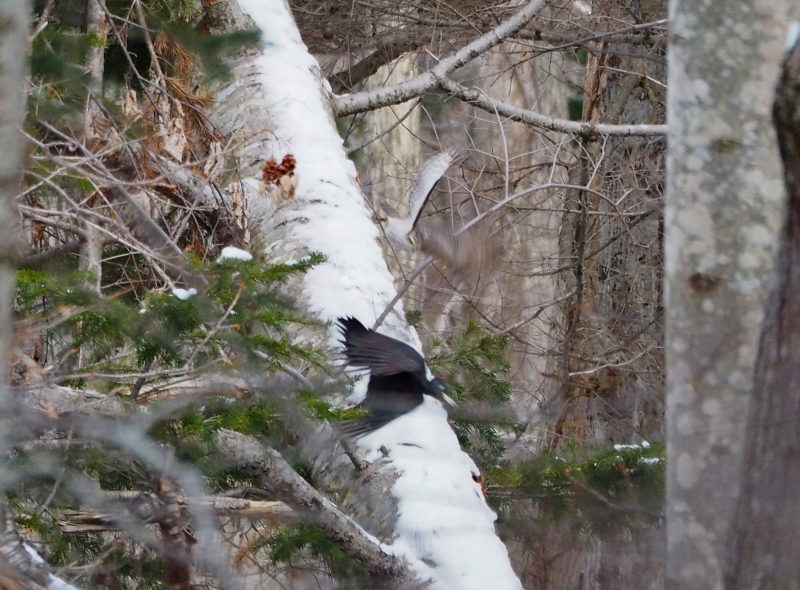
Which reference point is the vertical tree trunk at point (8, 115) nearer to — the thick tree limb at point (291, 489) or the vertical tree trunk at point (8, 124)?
the vertical tree trunk at point (8, 124)

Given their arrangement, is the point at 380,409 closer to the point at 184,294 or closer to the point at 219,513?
the point at 219,513

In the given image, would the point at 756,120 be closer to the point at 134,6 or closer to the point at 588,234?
the point at 134,6

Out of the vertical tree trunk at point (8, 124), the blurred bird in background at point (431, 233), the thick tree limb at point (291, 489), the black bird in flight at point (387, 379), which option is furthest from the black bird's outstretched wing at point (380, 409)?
the vertical tree trunk at point (8, 124)

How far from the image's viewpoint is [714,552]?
1.59 m

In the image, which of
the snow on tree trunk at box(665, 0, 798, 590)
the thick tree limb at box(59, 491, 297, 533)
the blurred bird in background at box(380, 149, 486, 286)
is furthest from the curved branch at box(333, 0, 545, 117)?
the snow on tree trunk at box(665, 0, 798, 590)

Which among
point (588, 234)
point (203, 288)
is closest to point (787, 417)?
point (203, 288)

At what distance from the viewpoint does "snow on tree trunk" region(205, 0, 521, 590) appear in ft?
8.77

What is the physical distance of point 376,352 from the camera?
3.11m

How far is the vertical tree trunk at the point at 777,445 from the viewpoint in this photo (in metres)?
1.40

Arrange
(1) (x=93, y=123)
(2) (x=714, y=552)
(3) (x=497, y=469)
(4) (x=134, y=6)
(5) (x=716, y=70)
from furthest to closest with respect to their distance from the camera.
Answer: (4) (x=134, y=6)
(1) (x=93, y=123)
(3) (x=497, y=469)
(5) (x=716, y=70)
(2) (x=714, y=552)

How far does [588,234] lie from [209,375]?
4.23 m

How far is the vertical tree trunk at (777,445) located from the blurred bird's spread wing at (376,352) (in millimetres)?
1630

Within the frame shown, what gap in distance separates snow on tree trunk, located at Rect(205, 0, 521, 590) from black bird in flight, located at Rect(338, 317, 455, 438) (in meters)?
0.05

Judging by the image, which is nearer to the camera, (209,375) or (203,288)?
(209,375)
